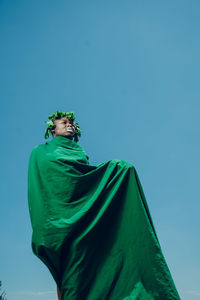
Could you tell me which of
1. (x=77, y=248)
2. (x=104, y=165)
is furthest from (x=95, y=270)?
(x=104, y=165)

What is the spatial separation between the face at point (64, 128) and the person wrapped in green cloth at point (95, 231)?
2.14 ft

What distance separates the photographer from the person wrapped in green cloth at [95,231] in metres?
3.99

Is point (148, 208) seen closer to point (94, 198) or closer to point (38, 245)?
point (94, 198)

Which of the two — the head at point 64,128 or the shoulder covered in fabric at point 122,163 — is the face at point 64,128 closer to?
the head at point 64,128

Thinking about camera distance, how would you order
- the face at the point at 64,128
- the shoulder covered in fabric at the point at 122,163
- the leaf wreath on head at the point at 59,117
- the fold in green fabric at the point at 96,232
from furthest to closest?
the leaf wreath on head at the point at 59,117, the face at the point at 64,128, the shoulder covered in fabric at the point at 122,163, the fold in green fabric at the point at 96,232

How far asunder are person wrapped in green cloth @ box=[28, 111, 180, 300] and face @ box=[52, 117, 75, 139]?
65 cm

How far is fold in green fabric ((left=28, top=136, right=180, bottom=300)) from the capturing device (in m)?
3.99

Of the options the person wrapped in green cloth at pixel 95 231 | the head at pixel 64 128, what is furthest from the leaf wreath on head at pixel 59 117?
the person wrapped in green cloth at pixel 95 231

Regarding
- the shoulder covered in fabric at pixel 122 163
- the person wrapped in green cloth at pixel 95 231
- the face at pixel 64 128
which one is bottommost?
the person wrapped in green cloth at pixel 95 231

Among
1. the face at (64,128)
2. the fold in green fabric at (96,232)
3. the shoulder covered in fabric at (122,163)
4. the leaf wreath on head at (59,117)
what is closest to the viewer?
the fold in green fabric at (96,232)

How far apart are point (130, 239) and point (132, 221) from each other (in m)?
0.23

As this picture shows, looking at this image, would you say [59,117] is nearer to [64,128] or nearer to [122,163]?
[64,128]

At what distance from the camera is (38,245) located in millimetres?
4148

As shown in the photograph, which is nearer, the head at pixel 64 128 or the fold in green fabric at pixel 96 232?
the fold in green fabric at pixel 96 232
